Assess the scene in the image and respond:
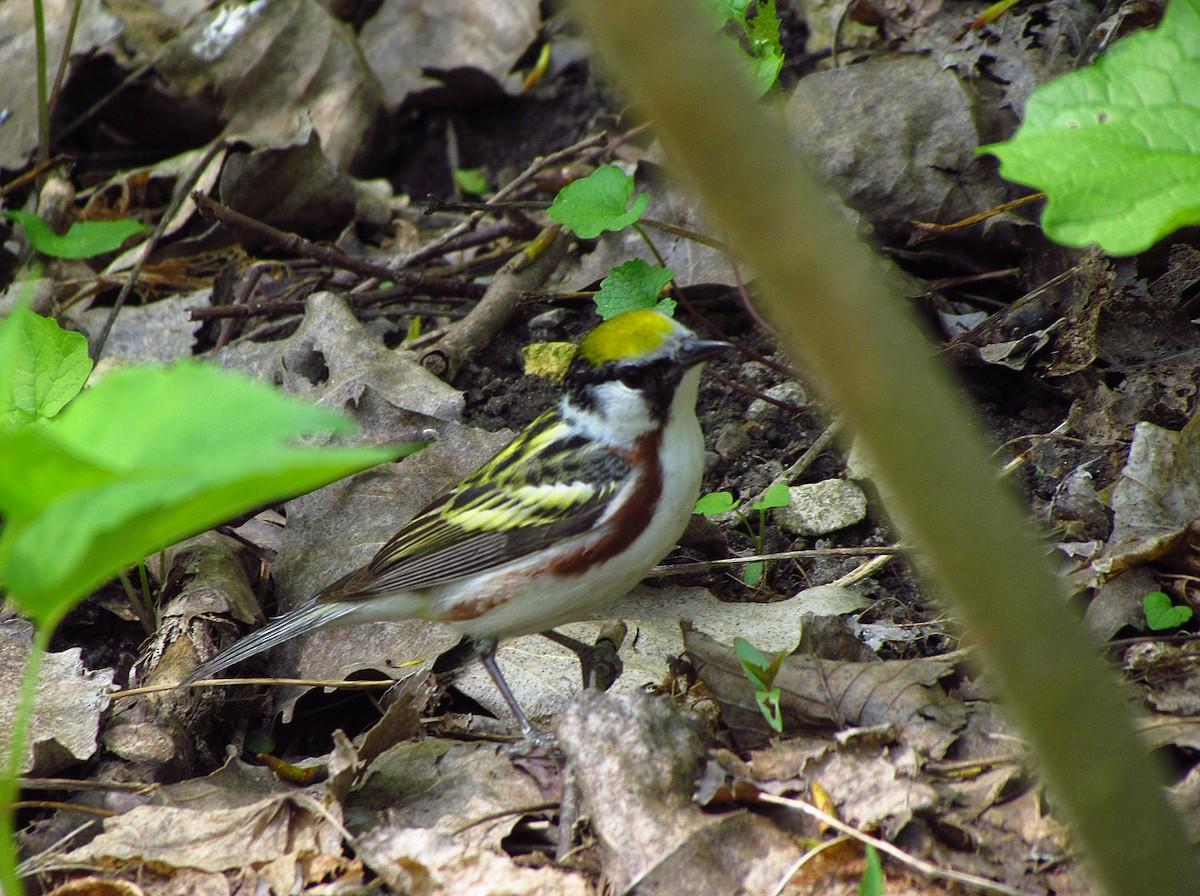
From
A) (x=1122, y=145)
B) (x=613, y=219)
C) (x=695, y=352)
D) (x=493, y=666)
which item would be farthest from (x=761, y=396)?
(x=1122, y=145)

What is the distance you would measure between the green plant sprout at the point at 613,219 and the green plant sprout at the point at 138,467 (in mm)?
2615

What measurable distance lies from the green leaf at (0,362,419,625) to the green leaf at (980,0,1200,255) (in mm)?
1486

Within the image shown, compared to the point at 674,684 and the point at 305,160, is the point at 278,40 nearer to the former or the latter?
the point at 305,160

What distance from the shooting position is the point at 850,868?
2.56 m

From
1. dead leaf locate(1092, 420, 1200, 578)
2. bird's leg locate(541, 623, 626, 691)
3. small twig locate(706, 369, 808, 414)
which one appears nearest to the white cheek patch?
bird's leg locate(541, 623, 626, 691)

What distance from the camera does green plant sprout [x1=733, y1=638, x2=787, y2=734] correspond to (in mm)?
2947

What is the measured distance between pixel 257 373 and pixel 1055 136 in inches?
145

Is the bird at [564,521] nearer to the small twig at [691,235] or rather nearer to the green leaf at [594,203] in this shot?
the green leaf at [594,203]

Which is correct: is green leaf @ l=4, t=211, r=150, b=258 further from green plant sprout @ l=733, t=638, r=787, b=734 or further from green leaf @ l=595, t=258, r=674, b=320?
green plant sprout @ l=733, t=638, r=787, b=734

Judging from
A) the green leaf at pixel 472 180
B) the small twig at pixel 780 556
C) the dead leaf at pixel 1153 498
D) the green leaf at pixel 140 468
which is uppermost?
the green leaf at pixel 140 468

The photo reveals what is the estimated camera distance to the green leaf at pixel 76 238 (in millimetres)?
5160

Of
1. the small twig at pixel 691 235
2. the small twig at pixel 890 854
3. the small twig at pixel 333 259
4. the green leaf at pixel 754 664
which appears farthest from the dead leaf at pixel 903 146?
the small twig at pixel 890 854

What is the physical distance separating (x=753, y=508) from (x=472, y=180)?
3.08 metres

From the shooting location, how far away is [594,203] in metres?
4.07
